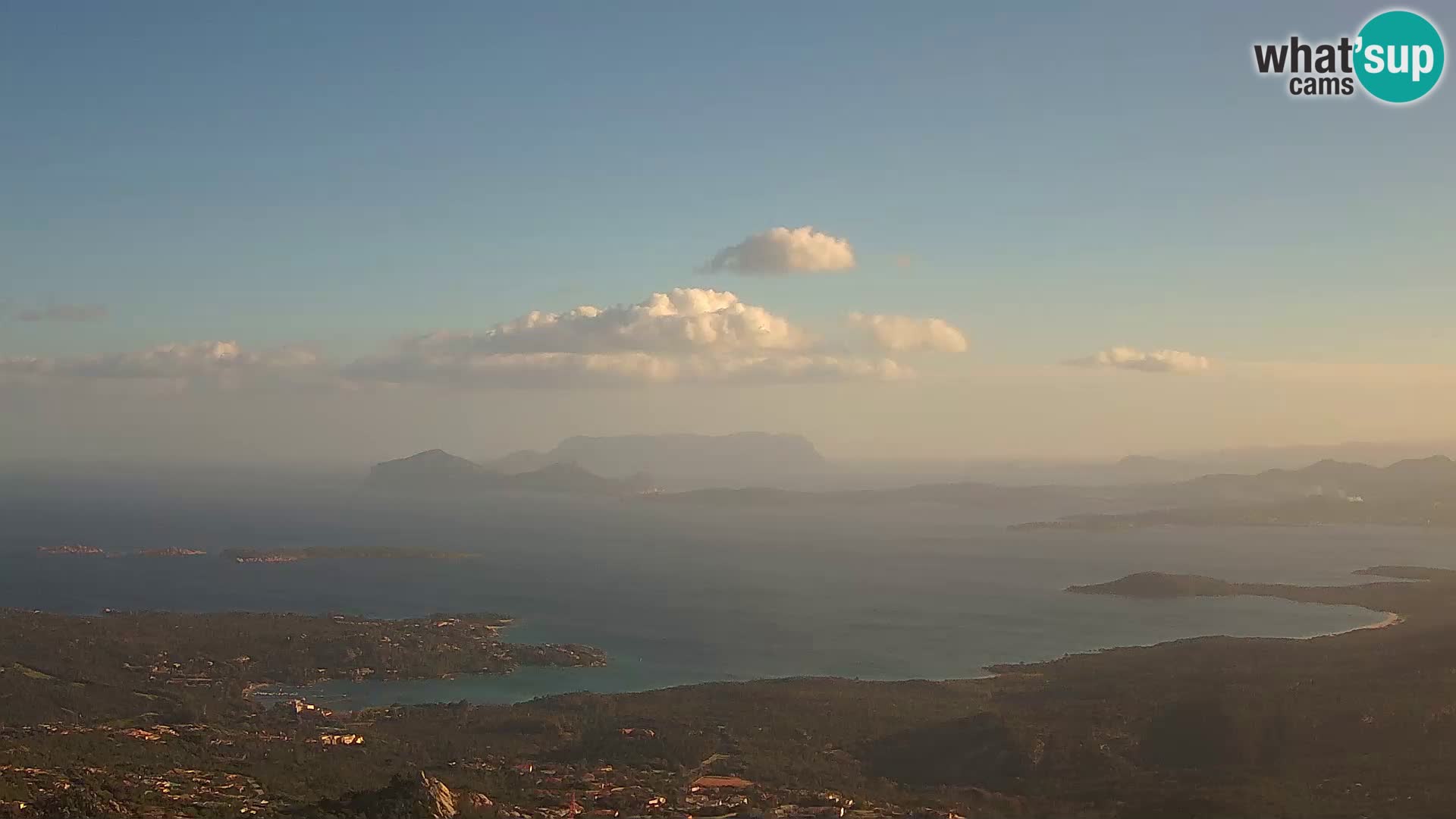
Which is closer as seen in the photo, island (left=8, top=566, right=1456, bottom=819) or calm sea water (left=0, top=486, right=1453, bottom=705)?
island (left=8, top=566, right=1456, bottom=819)

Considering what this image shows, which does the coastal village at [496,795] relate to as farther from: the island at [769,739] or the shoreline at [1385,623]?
the shoreline at [1385,623]

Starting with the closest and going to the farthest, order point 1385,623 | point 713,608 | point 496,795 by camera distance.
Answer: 1. point 496,795
2. point 1385,623
3. point 713,608

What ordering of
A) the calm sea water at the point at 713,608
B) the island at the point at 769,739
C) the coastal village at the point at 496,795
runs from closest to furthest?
the coastal village at the point at 496,795, the island at the point at 769,739, the calm sea water at the point at 713,608

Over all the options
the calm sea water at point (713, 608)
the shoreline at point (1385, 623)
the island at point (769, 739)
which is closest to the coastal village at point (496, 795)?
the island at point (769, 739)

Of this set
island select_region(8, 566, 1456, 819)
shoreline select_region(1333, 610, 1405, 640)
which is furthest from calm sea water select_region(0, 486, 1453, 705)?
island select_region(8, 566, 1456, 819)

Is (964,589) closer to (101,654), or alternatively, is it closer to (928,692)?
(928,692)

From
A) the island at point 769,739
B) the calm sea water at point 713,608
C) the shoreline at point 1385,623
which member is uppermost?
the island at point 769,739

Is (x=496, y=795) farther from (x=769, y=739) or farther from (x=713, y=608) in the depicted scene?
(x=713, y=608)

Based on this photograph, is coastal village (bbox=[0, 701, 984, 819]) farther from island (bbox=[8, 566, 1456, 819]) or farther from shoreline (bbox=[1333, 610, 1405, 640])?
shoreline (bbox=[1333, 610, 1405, 640])

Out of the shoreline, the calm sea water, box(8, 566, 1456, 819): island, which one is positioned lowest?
the calm sea water

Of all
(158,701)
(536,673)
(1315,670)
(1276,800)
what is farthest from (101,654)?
(1315,670)

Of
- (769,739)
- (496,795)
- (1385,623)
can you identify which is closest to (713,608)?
(769,739)
